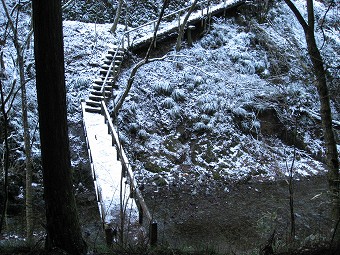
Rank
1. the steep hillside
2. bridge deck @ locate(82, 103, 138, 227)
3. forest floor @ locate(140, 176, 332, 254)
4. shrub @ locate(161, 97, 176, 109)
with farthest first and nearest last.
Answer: shrub @ locate(161, 97, 176, 109)
the steep hillside
forest floor @ locate(140, 176, 332, 254)
bridge deck @ locate(82, 103, 138, 227)

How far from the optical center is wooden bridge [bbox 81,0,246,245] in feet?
Result: 21.5

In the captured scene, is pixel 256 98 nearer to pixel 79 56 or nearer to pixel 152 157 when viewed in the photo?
pixel 152 157

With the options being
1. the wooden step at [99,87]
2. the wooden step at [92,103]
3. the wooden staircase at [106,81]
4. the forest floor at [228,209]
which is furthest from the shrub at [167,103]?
the forest floor at [228,209]

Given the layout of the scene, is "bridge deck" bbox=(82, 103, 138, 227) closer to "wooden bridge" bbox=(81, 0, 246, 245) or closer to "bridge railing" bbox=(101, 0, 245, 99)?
"wooden bridge" bbox=(81, 0, 246, 245)

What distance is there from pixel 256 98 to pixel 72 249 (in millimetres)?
12840

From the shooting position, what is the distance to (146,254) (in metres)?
3.71

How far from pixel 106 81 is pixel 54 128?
11.7 meters

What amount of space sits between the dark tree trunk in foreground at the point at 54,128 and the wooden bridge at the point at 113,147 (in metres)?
0.59

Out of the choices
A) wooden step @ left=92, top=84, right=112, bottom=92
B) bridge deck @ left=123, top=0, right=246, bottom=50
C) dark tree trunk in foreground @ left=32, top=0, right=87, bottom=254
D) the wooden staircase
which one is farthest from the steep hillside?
dark tree trunk in foreground @ left=32, top=0, right=87, bottom=254

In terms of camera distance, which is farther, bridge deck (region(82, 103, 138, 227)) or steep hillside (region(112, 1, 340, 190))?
steep hillside (region(112, 1, 340, 190))

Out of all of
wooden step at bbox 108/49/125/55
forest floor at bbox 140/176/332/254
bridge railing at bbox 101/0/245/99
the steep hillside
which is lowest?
forest floor at bbox 140/176/332/254

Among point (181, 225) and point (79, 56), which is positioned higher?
point (79, 56)

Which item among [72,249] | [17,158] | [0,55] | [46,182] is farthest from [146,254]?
[0,55]

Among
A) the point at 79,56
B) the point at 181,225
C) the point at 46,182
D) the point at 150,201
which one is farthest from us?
the point at 79,56
